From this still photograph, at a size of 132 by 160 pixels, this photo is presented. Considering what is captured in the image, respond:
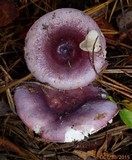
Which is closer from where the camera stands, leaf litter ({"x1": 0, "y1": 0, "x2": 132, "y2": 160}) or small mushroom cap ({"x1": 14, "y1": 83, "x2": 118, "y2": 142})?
small mushroom cap ({"x1": 14, "y1": 83, "x2": 118, "y2": 142})

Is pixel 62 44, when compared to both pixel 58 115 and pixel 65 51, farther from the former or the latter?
pixel 58 115

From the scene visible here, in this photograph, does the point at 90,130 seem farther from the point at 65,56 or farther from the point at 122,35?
the point at 122,35

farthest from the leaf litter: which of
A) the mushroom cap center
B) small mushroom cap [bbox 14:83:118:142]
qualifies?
the mushroom cap center

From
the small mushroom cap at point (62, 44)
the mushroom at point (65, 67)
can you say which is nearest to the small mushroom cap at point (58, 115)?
the mushroom at point (65, 67)

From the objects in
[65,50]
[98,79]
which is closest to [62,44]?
[65,50]

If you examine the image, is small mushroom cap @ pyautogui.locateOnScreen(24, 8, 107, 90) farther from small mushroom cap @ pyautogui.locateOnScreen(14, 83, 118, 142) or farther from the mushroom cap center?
small mushroom cap @ pyautogui.locateOnScreen(14, 83, 118, 142)

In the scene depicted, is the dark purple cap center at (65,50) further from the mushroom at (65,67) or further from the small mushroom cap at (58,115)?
the small mushroom cap at (58,115)

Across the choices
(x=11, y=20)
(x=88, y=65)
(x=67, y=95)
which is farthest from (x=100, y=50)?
(x=11, y=20)

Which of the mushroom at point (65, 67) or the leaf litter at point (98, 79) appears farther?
the leaf litter at point (98, 79)
